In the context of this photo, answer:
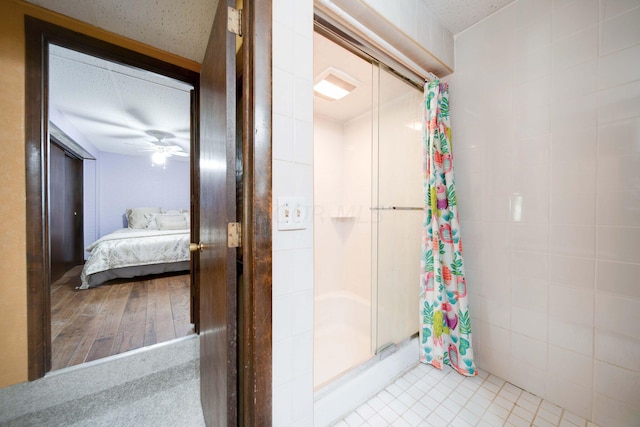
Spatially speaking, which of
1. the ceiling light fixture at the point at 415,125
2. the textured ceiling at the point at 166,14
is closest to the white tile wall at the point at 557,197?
the textured ceiling at the point at 166,14

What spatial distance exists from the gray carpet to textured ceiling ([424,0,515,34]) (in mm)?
2717

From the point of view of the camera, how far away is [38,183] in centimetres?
139

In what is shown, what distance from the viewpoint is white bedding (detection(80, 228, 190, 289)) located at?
3.08m

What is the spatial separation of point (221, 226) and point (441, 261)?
137cm

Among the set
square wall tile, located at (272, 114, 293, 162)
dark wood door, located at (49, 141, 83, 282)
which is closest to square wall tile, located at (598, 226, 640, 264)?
square wall tile, located at (272, 114, 293, 162)

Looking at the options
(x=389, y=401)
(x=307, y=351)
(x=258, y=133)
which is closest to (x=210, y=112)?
(x=258, y=133)

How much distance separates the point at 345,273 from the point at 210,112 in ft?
6.69

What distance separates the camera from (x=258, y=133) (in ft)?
2.36

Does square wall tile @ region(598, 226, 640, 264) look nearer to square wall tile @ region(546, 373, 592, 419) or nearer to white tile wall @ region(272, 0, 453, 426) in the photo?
square wall tile @ region(546, 373, 592, 419)

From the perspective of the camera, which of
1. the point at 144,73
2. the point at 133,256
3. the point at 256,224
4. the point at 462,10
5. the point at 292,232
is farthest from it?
the point at 133,256

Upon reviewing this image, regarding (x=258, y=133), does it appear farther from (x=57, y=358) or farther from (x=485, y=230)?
(x=57, y=358)

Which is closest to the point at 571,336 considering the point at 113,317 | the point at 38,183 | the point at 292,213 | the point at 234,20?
the point at 292,213

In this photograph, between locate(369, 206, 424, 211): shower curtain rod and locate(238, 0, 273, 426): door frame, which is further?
locate(369, 206, 424, 211): shower curtain rod

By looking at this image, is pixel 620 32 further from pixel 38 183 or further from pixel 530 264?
pixel 38 183
